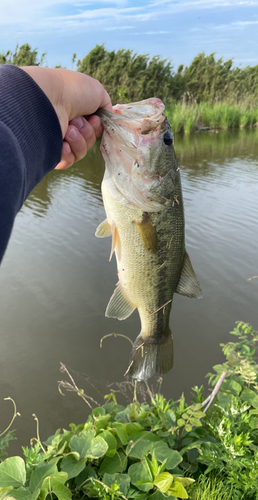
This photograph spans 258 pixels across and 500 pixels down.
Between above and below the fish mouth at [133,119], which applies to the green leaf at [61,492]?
below

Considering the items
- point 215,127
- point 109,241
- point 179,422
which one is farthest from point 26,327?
point 215,127

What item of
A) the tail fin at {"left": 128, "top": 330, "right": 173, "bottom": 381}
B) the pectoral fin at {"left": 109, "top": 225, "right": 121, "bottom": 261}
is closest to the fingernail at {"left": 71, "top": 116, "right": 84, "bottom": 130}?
the pectoral fin at {"left": 109, "top": 225, "right": 121, "bottom": 261}

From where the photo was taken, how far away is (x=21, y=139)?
0.87 m

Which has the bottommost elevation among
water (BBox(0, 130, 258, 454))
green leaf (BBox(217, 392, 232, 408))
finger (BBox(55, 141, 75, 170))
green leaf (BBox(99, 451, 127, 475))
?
water (BBox(0, 130, 258, 454))

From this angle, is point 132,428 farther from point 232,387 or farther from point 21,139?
point 21,139

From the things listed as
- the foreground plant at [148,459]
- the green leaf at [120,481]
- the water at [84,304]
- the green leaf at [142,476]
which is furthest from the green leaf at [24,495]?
the water at [84,304]

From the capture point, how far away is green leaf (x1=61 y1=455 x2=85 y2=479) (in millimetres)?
1654

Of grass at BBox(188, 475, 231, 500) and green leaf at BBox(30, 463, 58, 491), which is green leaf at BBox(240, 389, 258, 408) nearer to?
grass at BBox(188, 475, 231, 500)

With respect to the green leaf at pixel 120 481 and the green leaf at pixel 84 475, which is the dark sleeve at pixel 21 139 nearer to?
the green leaf at pixel 120 481

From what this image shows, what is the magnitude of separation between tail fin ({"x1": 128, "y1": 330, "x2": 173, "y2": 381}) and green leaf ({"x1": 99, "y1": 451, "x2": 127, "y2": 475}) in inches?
19.5

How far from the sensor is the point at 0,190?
631 millimetres

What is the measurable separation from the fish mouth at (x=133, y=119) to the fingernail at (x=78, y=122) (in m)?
0.08

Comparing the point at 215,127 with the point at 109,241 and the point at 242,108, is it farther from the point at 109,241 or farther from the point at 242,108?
the point at 109,241

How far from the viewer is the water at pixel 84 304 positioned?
12.5 ft
